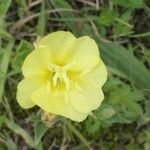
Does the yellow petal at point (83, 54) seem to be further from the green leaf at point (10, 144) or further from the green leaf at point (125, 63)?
the green leaf at point (10, 144)

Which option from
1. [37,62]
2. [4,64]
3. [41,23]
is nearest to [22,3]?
[41,23]

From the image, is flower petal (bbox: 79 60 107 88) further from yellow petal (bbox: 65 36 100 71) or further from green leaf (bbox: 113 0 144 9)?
green leaf (bbox: 113 0 144 9)

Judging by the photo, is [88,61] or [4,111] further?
[4,111]

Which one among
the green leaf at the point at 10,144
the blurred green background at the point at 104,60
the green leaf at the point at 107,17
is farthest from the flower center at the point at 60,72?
the green leaf at the point at 10,144

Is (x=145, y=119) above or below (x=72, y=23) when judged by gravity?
below

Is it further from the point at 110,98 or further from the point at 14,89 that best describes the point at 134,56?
the point at 14,89

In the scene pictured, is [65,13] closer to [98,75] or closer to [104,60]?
[104,60]

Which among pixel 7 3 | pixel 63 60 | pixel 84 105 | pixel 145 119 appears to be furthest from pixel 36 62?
pixel 145 119
